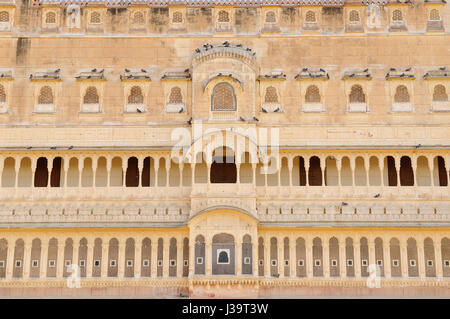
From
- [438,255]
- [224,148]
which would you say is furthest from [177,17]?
[438,255]

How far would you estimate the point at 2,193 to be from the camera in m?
33.3

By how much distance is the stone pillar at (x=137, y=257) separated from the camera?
1262 inches

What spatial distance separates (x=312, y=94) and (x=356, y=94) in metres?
2.18

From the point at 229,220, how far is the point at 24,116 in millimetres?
11546

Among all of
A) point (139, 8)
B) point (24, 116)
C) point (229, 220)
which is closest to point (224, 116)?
point (229, 220)

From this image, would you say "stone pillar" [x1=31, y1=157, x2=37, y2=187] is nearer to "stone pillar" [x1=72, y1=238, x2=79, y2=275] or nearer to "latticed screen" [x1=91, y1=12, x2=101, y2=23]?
"stone pillar" [x1=72, y1=238, x2=79, y2=275]

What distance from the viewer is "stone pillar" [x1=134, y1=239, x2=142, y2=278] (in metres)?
32.1

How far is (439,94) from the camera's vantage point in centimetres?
3453

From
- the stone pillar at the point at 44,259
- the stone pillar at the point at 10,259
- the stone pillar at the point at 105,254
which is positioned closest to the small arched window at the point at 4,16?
the stone pillar at the point at 10,259

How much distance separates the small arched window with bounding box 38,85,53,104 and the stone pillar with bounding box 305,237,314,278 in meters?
14.4

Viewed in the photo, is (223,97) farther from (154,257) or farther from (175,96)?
(154,257)

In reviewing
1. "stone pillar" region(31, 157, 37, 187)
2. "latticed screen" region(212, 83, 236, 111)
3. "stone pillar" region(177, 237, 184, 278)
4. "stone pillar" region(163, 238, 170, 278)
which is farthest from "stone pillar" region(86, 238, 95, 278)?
"latticed screen" region(212, 83, 236, 111)

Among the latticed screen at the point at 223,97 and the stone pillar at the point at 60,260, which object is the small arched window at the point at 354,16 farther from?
the stone pillar at the point at 60,260

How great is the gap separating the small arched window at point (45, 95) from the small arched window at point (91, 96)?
5.62 ft
